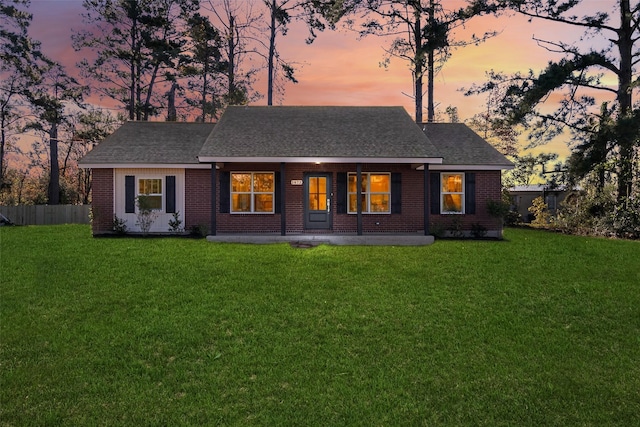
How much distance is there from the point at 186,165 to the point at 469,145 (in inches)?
430

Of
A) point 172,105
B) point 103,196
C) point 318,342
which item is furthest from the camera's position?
point 172,105

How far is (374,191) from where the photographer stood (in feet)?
52.5

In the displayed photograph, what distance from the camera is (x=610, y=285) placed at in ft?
29.3

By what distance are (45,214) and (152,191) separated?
16.2 meters

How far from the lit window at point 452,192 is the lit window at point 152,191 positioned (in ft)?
34.4

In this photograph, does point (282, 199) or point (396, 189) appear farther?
point (396, 189)

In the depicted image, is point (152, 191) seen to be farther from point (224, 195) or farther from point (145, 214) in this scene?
point (224, 195)

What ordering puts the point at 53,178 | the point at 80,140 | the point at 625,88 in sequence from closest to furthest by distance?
the point at 625,88
the point at 53,178
the point at 80,140

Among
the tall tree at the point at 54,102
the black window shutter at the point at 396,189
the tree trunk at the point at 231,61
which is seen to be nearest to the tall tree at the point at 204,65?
the tree trunk at the point at 231,61

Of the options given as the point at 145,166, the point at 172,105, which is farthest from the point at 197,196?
the point at 172,105

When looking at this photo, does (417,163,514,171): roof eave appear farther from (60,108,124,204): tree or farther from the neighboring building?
(60,108,124,204): tree

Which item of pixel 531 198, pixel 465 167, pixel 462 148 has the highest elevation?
pixel 462 148

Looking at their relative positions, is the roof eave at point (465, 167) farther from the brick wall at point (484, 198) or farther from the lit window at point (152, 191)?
the lit window at point (152, 191)

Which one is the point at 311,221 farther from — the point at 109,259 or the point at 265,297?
the point at 265,297
